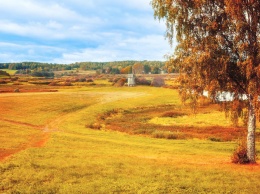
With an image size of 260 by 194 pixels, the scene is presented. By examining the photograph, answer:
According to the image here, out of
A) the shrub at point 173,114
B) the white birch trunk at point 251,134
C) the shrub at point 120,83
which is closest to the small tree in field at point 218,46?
the white birch trunk at point 251,134

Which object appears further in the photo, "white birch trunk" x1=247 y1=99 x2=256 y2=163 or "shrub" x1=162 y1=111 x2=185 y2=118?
"shrub" x1=162 y1=111 x2=185 y2=118

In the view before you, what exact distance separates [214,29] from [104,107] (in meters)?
60.4

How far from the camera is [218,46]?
21.5 m

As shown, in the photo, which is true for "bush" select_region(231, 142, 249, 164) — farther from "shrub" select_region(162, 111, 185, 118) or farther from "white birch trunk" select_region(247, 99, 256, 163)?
"shrub" select_region(162, 111, 185, 118)

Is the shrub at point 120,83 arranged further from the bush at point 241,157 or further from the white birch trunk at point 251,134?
the white birch trunk at point 251,134

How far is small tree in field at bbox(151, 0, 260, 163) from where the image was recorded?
68.1 ft

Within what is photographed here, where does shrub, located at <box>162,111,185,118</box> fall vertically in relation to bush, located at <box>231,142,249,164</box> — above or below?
below

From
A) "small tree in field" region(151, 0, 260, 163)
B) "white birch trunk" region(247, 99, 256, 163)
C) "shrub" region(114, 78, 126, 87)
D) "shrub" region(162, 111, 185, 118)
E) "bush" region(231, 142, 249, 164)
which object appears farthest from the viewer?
"shrub" region(114, 78, 126, 87)

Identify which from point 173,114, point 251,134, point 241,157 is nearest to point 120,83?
point 173,114

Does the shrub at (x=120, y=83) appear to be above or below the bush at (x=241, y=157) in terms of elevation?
above

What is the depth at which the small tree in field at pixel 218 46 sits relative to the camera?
20750 millimetres

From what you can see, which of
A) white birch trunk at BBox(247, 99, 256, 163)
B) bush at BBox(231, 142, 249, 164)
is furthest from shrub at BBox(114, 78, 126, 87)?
white birch trunk at BBox(247, 99, 256, 163)

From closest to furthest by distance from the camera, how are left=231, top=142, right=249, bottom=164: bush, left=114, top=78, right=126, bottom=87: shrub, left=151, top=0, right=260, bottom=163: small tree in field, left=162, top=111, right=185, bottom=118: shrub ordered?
left=151, top=0, right=260, bottom=163: small tree in field, left=231, top=142, right=249, bottom=164: bush, left=162, top=111, right=185, bottom=118: shrub, left=114, top=78, right=126, bottom=87: shrub

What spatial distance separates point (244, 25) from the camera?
20.7 meters
